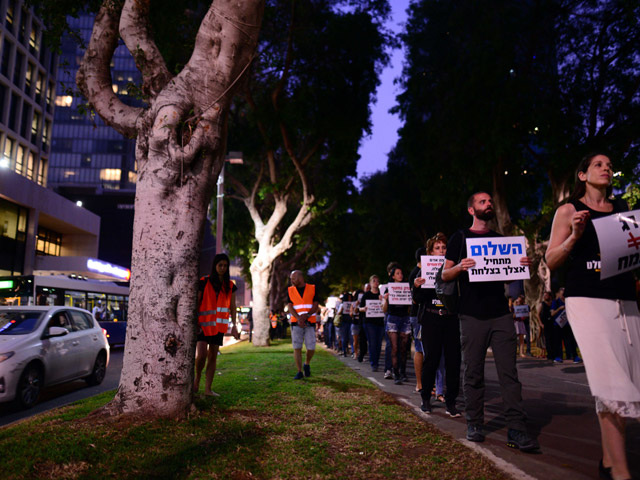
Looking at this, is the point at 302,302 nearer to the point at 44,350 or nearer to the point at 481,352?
the point at 44,350

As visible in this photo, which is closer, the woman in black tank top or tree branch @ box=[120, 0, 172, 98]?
the woman in black tank top

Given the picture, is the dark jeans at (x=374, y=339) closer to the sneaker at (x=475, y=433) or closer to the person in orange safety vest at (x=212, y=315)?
the person in orange safety vest at (x=212, y=315)

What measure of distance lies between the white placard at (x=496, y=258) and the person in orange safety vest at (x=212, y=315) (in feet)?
12.4

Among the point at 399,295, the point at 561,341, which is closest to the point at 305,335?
the point at 399,295

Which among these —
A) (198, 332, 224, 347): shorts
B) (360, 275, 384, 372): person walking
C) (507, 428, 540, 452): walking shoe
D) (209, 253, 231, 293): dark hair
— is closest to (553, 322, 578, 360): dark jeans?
(360, 275, 384, 372): person walking

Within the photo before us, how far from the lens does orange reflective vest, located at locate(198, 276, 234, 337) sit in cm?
764

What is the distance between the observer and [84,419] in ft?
17.4

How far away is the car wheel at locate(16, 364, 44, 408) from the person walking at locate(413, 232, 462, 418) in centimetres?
590

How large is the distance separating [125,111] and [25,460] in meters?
3.91

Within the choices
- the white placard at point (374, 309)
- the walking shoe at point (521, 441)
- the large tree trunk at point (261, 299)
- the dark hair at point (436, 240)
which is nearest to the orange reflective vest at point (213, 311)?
the dark hair at point (436, 240)

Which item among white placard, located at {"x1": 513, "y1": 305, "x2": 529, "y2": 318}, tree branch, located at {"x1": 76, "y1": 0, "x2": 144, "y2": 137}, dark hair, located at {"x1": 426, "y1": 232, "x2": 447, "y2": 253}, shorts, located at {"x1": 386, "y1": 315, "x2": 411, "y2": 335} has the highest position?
tree branch, located at {"x1": 76, "y1": 0, "x2": 144, "y2": 137}

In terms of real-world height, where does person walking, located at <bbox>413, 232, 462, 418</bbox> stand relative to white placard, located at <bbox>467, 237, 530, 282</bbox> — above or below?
below

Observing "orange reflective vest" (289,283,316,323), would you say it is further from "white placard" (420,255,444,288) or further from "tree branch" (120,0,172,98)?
"tree branch" (120,0,172,98)

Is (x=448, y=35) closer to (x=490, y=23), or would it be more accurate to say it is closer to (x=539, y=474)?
(x=490, y=23)
